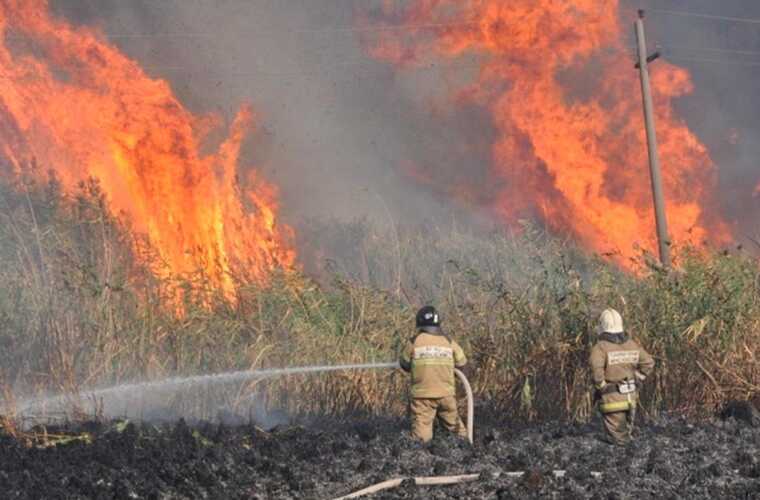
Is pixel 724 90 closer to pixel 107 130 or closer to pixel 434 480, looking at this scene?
pixel 107 130

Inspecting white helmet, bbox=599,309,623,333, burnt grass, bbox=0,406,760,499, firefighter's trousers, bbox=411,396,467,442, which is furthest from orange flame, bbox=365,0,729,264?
burnt grass, bbox=0,406,760,499

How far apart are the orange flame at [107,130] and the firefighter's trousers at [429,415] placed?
8.14 metres

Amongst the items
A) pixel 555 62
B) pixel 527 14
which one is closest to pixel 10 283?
pixel 527 14

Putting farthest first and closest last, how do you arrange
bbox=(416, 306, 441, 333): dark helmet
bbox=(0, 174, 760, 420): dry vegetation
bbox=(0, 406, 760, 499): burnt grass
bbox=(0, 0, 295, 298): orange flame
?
bbox=(0, 0, 295, 298): orange flame
bbox=(0, 174, 760, 420): dry vegetation
bbox=(416, 306, 441, 333): dark helmet
bbox=(0, 406, 760, 499): burnt grass

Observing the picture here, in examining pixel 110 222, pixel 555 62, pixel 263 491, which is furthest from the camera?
pixel 555 62

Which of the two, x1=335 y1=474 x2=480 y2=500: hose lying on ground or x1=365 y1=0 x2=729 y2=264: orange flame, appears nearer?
x1=335 y1=474 x2=480 y2=500: hose lying on ground

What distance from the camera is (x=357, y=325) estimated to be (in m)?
11.2

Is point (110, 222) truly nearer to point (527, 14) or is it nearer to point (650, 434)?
point (650, 434)

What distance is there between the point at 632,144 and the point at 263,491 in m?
23.8

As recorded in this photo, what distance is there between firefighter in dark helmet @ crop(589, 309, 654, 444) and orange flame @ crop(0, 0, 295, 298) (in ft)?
28.9

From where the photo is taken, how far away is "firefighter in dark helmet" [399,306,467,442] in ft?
28.4

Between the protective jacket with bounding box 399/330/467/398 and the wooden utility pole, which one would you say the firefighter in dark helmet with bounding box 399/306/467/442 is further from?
the wooden utility pole

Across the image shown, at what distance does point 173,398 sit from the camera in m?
10.3

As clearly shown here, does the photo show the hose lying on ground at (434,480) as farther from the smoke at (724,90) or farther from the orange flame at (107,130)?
the smoke at (724,90)
